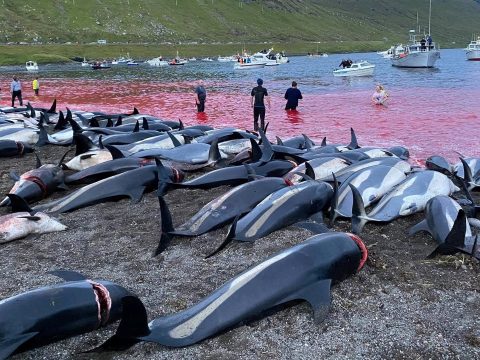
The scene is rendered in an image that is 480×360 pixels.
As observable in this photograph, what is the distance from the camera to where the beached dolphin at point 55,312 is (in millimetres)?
5395

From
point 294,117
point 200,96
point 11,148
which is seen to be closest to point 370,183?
point 11,148

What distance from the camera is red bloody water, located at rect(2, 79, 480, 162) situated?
21125 millimetres

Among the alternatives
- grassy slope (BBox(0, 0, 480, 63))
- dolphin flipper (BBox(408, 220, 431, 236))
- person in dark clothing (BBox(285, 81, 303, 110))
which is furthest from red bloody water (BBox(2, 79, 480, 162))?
grassy slope (BBox(0, 0, 480, 63))

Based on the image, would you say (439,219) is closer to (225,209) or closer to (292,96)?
(225,209)

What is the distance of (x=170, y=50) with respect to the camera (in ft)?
461

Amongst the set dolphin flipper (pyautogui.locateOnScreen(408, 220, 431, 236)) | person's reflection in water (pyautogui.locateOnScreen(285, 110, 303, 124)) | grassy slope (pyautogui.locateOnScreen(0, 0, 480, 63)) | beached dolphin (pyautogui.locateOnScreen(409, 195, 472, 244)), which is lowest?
dolphin flipper (pyautogui.locateOnScreen(408, 220, 431, 236))

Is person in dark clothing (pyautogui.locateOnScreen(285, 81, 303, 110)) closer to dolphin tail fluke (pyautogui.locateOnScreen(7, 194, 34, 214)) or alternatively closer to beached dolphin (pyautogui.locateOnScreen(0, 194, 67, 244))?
dolphin tail fluke (pyautogui.locateOnScreen(7, 194, 34, 214))

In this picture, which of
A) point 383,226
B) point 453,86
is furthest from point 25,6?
point 383,226

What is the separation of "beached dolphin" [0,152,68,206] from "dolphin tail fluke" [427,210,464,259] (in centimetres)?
864

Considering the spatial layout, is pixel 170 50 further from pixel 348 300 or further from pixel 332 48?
pixel 348 300

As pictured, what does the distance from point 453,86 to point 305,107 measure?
895 inches

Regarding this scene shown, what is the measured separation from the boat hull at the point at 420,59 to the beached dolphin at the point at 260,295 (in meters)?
79.2

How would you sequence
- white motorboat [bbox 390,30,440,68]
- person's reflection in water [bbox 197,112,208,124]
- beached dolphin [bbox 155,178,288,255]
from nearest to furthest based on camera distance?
beached dolphin [bbox 155,178,288,255], person's reflection in water [bbox 197,112,208,124], white motorboat [bbox 390,30,440,68]

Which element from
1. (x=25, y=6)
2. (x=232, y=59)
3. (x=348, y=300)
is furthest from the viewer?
(x=25, y=6)
